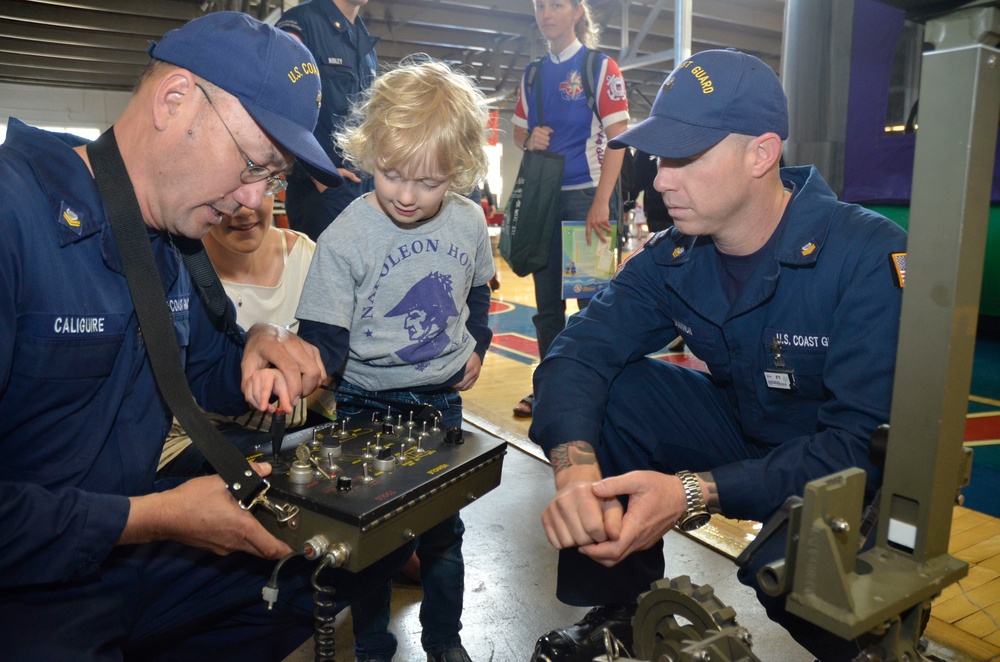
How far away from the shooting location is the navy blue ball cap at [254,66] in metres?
1.24

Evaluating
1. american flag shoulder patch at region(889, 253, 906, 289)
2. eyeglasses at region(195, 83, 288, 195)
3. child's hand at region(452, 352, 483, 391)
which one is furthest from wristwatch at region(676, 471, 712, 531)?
eyeglasses at region(195, 83, 288, 195)

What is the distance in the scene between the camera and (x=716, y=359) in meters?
1.77

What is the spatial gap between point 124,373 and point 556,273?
2.16 meters

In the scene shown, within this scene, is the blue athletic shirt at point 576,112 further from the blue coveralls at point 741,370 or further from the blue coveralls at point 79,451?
the blue coveralls at point 79,451

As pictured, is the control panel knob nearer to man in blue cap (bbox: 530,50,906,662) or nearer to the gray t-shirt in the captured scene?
man in blue cap (bbox: 530,50,906,662)

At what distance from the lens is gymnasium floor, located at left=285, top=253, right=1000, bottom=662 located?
179 cm

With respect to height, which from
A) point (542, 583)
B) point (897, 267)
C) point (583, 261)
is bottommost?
point (542, 583)

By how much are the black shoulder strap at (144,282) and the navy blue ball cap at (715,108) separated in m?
0.98

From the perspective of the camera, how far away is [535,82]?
326 cm

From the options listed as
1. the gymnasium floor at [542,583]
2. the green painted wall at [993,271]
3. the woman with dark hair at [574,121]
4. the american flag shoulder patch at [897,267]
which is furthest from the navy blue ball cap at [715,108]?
the green painted wall at [993,271]

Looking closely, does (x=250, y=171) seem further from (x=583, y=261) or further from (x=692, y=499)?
(x=583, y=261)

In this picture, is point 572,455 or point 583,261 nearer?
point 572,455

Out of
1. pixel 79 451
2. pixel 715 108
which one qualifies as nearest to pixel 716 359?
pixel 715 108

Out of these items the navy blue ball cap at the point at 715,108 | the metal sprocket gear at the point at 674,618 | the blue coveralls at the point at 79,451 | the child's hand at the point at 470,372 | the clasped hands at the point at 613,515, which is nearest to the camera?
the metal sprocket gear at the point at 674,618
